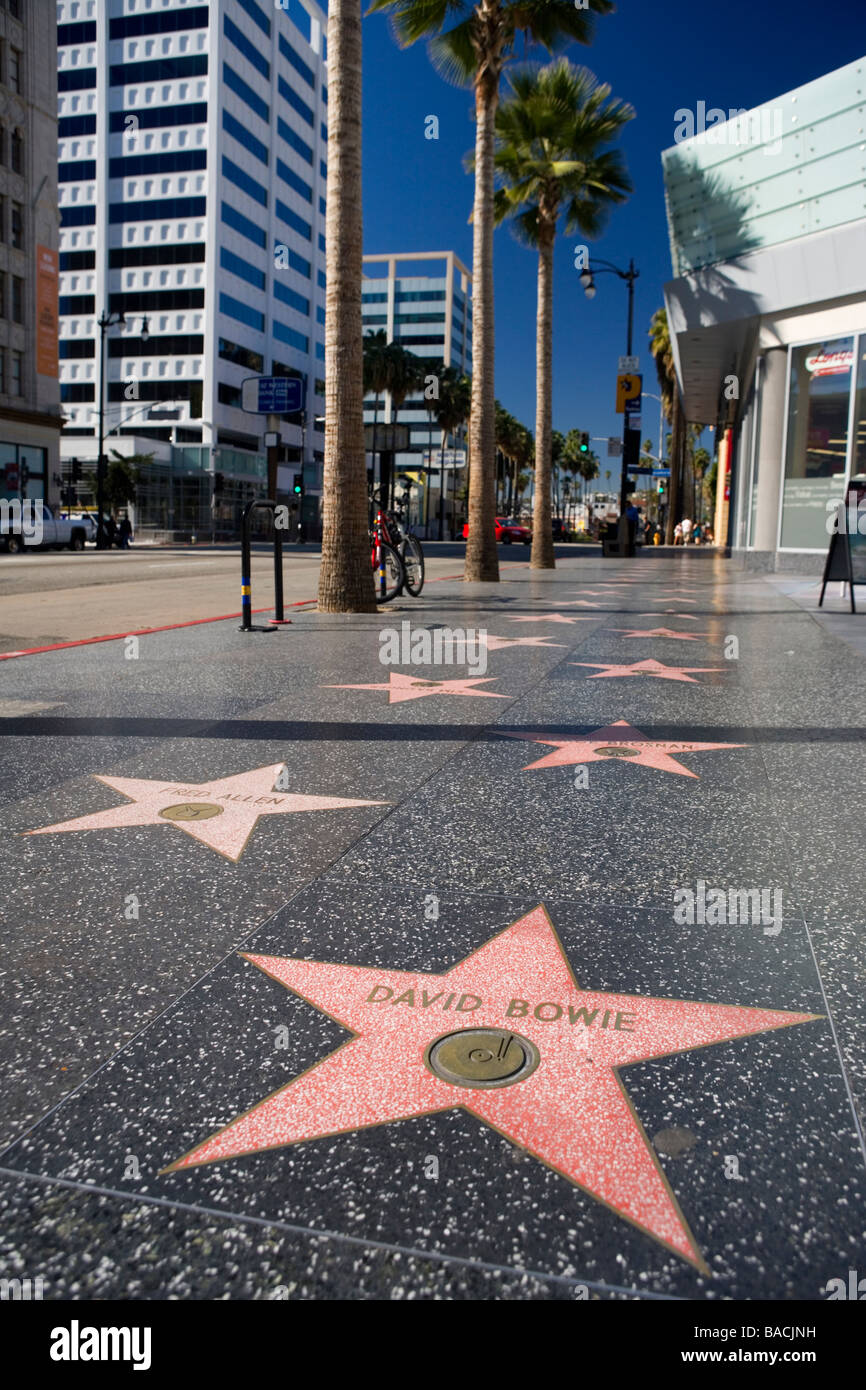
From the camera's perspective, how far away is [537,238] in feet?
83.6

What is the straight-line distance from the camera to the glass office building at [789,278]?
17.9 metres

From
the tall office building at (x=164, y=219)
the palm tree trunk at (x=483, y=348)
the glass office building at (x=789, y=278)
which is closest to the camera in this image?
the palm tree trunk at (x=483, y=348)

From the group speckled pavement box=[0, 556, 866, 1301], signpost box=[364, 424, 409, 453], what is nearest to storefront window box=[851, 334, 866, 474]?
signpost box=[364, 424, 409, 453]

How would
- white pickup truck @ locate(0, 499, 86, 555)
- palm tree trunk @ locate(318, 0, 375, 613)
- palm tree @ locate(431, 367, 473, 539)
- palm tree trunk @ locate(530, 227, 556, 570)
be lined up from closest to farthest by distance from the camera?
palm tree trunk @ locate(318, 0, 375, 613) < palm tree trunk @ locate(530, 227, 556, 570) < white pickup truck @ locate(0, 499, 86, 555) < palm tree @ locate(431, 367, 473, 539)

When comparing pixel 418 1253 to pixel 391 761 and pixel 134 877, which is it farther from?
pixel 391 761

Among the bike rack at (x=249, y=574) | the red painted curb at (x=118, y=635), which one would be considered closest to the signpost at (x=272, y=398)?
the red painted curb at (x=118, y=635)

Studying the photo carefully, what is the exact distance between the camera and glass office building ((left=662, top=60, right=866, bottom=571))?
17875 mm

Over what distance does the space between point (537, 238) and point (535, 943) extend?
25.8 m

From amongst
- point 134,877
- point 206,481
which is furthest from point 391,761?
point 206,481

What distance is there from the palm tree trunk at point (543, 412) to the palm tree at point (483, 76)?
198 inches

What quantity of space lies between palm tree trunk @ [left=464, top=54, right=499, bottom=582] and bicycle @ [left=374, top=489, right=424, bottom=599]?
3.43 m

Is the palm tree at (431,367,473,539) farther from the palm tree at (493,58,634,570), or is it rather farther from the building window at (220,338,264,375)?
the palm tree at (493,58,634,570)

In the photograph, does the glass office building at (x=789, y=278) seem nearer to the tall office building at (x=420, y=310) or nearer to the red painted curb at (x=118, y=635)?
the red painted curb at (x=118, y=635)

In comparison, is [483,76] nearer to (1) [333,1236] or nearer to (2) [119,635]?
(2) [119,635]
